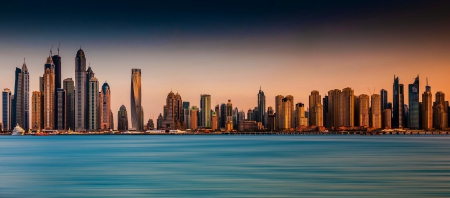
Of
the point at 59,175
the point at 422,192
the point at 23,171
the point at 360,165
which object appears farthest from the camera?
the point at 360,165

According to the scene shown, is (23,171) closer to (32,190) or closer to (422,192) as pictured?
(32,190)

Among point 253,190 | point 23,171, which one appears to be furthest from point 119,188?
point 23,171

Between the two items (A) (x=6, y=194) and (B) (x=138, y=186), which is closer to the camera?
(A) (x=6, y=194)

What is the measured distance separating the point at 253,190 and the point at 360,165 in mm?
25156

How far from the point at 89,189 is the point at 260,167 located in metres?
22.9

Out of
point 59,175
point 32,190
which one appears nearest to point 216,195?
point 32,190

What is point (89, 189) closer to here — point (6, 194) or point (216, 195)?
point (6, 194)

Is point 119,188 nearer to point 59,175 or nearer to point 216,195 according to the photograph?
point 216,195

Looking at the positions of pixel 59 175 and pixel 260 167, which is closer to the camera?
pixel 59 175

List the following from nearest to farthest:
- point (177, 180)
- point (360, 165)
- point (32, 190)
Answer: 1. point (32, 190)
2. point (177, 180)
3. point (360, 165)

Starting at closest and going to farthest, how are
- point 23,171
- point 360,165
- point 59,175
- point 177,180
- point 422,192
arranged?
point 422,192 < point 177,180 < point 59,175 < point 23,171 < point 360,165

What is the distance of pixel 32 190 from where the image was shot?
40.9 meters

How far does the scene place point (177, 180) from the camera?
155 ft

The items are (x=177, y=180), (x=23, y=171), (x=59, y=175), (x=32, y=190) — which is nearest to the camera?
(x=32, y=190)
